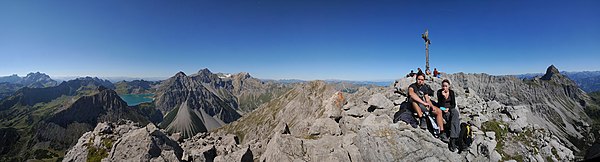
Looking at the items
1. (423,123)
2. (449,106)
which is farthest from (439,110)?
(423,123)

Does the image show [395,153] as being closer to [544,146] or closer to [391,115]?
[391,115]

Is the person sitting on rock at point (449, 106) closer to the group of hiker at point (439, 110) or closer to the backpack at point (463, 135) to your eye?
the group of hiker at point (439, 110)

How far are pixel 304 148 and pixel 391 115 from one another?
Result: 993cm

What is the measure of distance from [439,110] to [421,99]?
1.16 meters

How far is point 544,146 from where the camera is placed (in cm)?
2594

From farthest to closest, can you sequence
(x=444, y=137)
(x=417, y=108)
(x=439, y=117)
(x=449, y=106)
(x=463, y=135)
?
(x=444, y=137)
(x=463, y=135)
(x=417, y=108)
(x=439, y=117)
(x=449, y=106)

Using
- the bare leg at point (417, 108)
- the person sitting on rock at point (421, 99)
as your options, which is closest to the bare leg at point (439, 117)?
the person sitting on rock at point (421, 99)

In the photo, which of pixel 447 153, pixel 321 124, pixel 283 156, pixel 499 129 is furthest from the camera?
pixel 321 124

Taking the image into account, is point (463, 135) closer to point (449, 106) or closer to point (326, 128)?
point (449, 106)

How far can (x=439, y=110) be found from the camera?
15.5 meters

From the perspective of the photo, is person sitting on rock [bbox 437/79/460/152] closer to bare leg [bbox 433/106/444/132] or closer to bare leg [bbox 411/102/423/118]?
bare leg [bbox 433/106/444/132]

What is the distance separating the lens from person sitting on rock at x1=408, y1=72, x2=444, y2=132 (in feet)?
50.8

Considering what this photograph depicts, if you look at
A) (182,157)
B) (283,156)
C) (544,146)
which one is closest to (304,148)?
(283,156)

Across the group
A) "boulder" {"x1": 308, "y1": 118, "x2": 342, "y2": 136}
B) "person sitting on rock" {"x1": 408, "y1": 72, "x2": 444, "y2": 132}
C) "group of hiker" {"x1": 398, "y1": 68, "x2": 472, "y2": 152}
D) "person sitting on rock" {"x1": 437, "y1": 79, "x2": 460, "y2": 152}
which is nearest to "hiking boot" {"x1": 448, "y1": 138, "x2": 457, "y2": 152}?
"group of hiker" {"x1": 398, "y1": 68, "x2": 472, "y2": 152}
